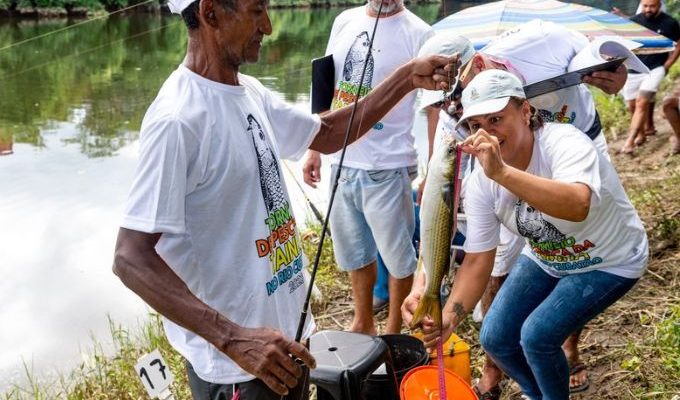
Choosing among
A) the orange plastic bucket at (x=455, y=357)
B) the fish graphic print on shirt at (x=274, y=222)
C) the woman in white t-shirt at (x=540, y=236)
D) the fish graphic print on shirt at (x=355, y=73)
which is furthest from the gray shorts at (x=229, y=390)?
the fish graphic print on shirt at (x=355, y=73)

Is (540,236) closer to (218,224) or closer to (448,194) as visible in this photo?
(448,194)

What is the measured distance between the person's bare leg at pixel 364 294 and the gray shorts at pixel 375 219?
5 cm

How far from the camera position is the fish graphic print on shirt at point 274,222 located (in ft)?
6.91

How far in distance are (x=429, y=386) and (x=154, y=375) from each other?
3.97 feet

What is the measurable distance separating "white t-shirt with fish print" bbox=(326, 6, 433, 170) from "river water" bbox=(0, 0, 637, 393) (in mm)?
1836

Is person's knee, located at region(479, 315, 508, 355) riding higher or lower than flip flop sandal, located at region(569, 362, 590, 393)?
higher

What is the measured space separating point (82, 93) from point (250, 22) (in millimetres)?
13518

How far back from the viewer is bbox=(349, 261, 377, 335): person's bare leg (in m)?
4.20

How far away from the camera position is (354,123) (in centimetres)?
276

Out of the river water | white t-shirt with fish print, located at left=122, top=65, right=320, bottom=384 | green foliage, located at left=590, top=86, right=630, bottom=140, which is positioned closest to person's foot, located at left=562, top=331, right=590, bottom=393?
white t-shirt with fish print, located at left=122, top=65, right=320, bottom=384

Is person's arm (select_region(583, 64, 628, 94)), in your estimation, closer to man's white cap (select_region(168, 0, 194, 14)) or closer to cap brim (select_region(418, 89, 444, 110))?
cap brim (select_region(418, 89, 444, 110))

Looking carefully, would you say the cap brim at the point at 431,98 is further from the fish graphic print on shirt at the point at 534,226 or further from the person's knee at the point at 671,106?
the person's knee at the point at 671,106

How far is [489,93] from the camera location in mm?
2588

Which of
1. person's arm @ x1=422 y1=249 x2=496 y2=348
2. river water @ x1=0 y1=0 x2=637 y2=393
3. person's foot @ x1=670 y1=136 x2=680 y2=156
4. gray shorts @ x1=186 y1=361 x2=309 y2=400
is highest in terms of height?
gray shorts @ x1=186 y1=361 x2=309 y2=400
